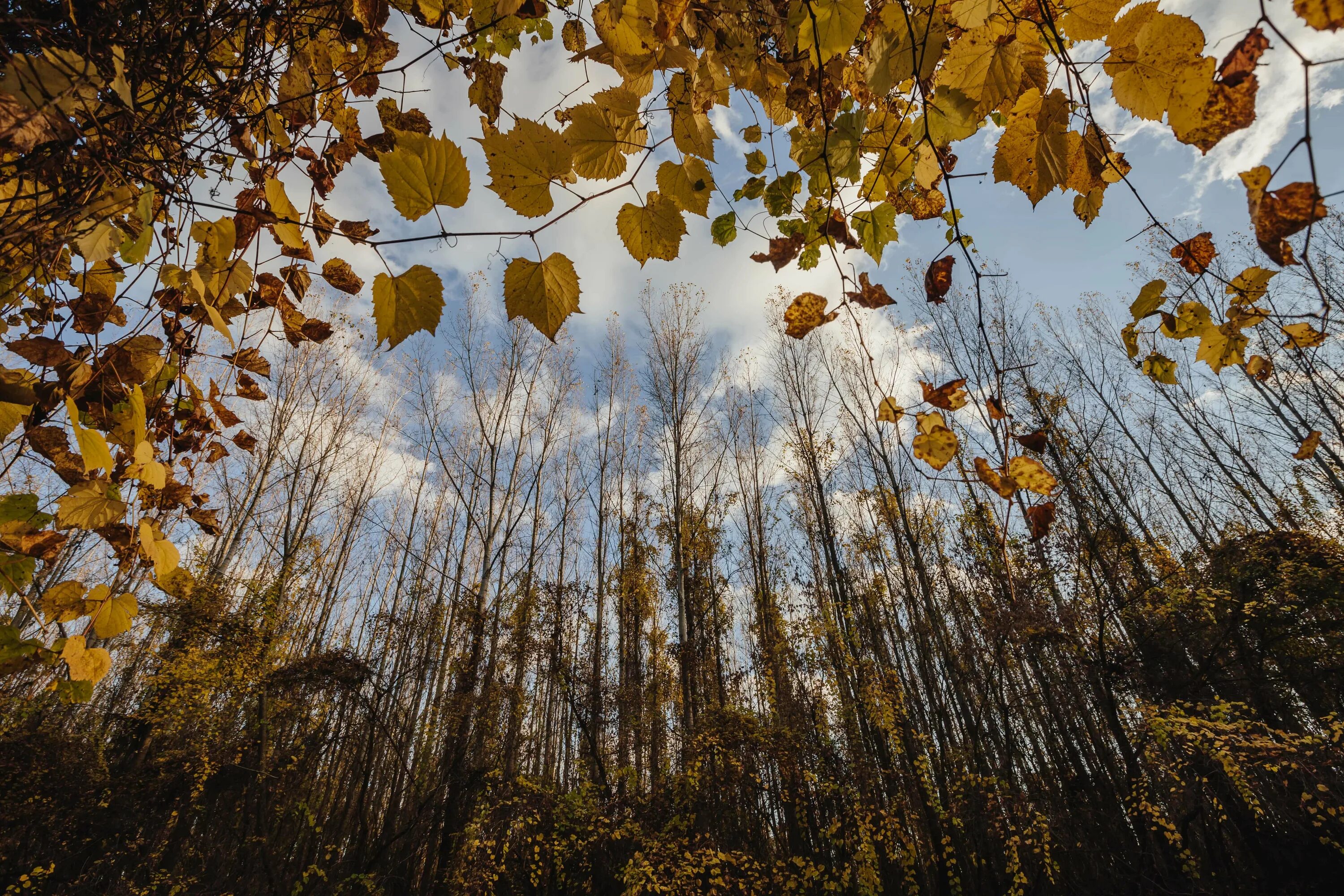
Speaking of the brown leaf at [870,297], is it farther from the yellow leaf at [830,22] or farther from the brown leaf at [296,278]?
the brown leaf at [296,278]

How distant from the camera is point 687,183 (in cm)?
71

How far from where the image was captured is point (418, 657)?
970cm

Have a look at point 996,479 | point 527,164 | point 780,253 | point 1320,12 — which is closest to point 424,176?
point 527,164

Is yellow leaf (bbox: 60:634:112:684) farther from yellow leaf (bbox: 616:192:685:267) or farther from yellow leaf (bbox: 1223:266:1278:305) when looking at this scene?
yellow leaf (bbox: 1223:266:1278:305)

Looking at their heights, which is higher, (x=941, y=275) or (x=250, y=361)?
(x=250, y=361)

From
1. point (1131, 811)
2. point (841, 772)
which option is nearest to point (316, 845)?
point (841, 772)

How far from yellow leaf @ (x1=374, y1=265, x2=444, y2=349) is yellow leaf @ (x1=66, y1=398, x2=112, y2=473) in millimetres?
360

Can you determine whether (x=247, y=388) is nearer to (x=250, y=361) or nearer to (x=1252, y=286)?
(x=250, y=361)

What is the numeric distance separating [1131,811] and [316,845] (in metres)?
11.4

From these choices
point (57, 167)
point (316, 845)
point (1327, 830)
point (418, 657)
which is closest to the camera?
point (57, 167)

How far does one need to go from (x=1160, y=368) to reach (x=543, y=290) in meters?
1.02

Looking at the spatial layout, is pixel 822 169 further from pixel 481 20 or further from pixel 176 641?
pixel 176 641

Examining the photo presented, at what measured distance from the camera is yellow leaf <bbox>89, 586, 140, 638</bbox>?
0.70 m

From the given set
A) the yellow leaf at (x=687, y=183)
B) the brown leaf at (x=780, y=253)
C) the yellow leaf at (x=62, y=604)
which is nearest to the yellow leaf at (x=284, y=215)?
the yellow leaf at (x=687, y=183)
